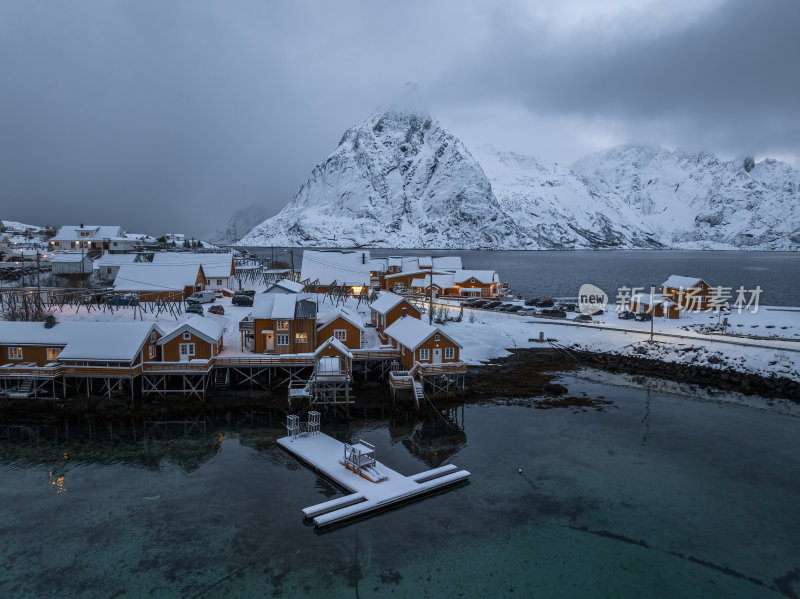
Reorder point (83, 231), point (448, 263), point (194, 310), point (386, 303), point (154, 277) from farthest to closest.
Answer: point (83, 231), point (448, 263), point (154, 277), point (194, 310), point (386, 303)

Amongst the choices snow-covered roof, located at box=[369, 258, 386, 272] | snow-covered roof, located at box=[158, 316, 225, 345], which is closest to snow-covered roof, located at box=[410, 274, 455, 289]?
snow-covered roof, located at box=[369, 258, 386, 272]

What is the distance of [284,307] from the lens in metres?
44.1

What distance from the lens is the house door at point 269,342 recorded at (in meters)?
44.4

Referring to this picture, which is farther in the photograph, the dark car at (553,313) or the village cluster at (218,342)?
the dark car at (553,313)

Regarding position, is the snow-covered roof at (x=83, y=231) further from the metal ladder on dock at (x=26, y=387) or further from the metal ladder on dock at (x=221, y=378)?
the metal ladder on dock at (x=221, y=378)

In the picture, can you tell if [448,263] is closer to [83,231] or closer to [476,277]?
[476,277]

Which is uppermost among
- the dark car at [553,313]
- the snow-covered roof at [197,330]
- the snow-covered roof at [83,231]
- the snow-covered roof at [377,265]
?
the snow-covered roof at [83,231]

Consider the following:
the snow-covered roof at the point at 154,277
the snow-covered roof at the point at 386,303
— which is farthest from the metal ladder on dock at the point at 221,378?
the snow-covered roof at the point at 154,277

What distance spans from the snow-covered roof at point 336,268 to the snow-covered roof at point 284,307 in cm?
3215

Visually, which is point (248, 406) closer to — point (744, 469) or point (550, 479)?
point (550, 479)

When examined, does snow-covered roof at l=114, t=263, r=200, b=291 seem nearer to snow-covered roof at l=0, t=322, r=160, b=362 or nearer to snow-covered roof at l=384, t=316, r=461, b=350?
snow-covered roof at l=0, t=322, r=160, b=362

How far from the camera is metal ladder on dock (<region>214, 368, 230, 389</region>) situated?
4238 centimetres

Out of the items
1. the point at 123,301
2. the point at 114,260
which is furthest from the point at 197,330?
the point at 114,260

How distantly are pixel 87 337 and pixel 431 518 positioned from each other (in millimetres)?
30786
